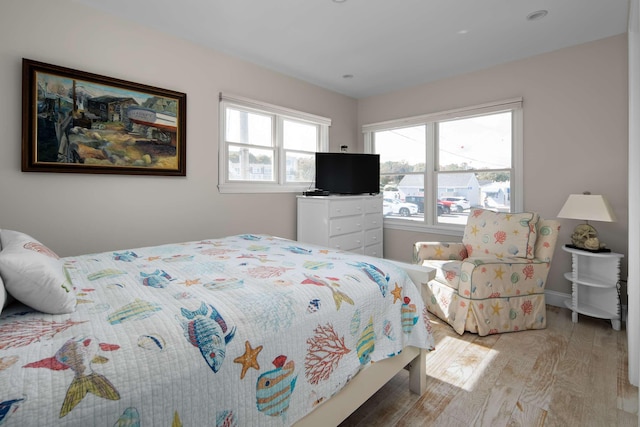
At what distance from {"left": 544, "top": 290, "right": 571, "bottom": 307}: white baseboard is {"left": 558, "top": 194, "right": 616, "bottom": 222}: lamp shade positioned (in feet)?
3.19

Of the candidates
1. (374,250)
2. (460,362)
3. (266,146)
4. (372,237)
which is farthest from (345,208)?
(460,362)

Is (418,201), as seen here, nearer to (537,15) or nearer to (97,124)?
(537,15)

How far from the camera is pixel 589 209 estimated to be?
2732mm

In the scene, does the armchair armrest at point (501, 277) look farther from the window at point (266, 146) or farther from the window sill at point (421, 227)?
the window at point (266, 146)

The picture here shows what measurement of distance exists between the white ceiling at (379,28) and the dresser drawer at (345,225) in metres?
1.77

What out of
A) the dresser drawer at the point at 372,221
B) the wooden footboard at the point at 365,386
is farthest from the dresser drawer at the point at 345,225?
the wooden footboard at the point at 365,386

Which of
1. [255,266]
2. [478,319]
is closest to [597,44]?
[478,319]

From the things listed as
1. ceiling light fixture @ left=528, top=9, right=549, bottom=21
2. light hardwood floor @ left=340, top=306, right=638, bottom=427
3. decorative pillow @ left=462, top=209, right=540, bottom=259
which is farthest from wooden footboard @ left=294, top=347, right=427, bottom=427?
ceiling light fixture @ left=528, top=9, right=549, bottom=21

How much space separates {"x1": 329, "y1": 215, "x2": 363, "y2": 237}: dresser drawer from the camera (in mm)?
3809

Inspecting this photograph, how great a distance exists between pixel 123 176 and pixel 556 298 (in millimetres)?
4285

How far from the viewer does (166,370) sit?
874 mm

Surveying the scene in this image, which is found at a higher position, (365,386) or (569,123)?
(569,123)

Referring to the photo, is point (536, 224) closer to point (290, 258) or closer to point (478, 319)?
point (478, 319)

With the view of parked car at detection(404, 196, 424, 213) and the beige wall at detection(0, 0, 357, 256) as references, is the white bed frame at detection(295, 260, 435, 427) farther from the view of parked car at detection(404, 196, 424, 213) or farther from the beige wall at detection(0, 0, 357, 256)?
the view of parked car at detection(404, 196, 424, 213)
